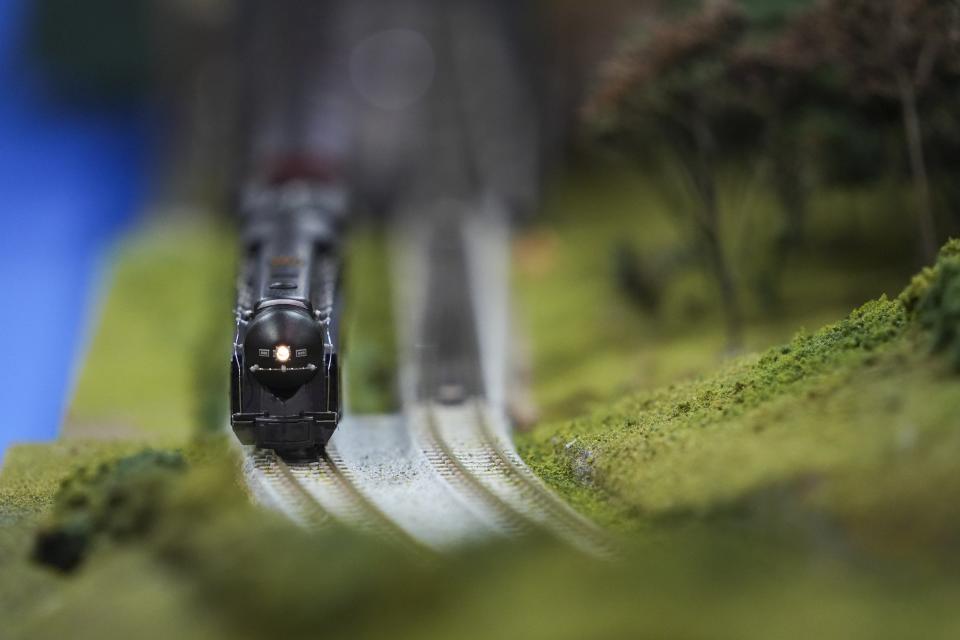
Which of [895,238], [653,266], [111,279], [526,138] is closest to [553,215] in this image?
[526,138]

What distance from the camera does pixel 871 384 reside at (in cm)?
2411

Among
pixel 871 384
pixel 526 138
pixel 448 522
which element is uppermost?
pixel 526 138

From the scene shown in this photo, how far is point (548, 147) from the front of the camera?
64.6 meters

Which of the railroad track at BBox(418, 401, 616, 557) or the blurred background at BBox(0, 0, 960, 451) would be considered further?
the blurred background at BBox(0, 0, 960, 451)

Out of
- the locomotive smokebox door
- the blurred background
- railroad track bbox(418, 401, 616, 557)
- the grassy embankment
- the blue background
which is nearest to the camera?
the grassy embankment

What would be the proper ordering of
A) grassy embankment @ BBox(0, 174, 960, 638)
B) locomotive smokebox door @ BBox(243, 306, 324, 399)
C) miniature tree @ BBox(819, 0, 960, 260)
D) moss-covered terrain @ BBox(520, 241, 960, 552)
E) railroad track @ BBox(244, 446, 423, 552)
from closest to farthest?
1. grassy embankment @ BBox(0, 174, 960, 638)
2. moss-covered terrain @ BBox(520, 241, 960, 552)
3. railroad track @ BBox(244, 446, 423, 552)
4. locomotive smokebox door @ BBox(243, 306, 324, 399)
5. miniature tree @ BBox(819, 0, 960, 260)

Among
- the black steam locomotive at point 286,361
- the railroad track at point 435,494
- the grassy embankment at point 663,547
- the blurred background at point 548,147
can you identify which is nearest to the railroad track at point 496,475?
the railroad track at point 435,494

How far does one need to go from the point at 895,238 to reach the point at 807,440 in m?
26.7

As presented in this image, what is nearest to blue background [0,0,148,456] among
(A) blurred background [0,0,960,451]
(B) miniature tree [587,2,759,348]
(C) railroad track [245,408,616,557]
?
(A) blurred background [0,0,960,451]

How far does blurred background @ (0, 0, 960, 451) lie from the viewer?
123 ft

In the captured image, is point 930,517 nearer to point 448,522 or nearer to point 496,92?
point 448,522

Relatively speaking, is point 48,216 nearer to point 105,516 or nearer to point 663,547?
point 105,516

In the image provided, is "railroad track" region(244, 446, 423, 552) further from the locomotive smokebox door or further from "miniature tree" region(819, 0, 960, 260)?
"miniature tree" region(819, 0, 960, 260)

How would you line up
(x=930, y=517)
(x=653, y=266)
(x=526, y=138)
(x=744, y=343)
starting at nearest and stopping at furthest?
(x=930, y=517), (x=744, y=343), (x=653, y=266), (x=526, y=138)
